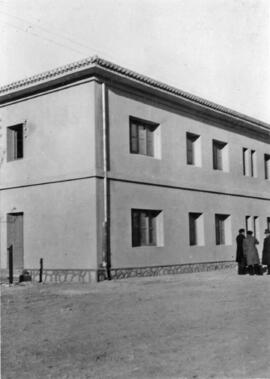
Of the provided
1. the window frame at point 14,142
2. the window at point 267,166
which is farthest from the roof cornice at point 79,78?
the window at point 267,166

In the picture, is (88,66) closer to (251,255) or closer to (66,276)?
(66,276)

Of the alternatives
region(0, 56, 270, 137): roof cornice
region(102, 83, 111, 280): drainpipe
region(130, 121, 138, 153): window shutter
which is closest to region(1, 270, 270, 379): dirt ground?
region(102, 83, 111, 280): drainpipe

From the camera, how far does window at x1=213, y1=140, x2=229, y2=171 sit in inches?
806

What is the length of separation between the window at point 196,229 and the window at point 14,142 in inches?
245

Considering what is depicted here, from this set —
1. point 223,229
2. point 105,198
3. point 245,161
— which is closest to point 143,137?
point 105,198

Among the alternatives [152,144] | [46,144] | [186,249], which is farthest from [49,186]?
[186,249]

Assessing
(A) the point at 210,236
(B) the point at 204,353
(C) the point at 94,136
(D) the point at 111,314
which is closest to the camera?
(B) the point at 204,353

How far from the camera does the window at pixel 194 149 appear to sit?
19.0m

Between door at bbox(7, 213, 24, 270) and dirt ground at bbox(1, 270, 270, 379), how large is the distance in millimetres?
4733

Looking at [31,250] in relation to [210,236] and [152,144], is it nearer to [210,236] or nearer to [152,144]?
[152,144]

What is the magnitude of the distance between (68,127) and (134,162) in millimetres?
2224

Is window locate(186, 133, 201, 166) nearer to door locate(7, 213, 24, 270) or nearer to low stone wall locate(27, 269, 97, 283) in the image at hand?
door locate(7, 213, 24, 270)

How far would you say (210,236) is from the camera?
62.3 ft

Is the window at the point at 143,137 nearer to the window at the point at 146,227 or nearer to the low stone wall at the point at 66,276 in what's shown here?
the window at the point at 146,227
